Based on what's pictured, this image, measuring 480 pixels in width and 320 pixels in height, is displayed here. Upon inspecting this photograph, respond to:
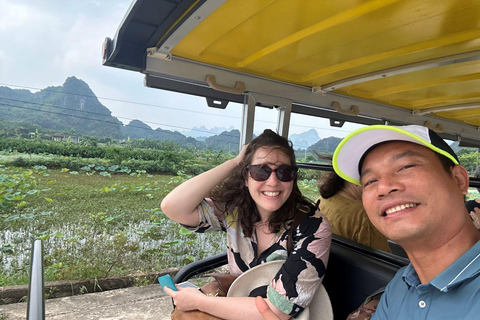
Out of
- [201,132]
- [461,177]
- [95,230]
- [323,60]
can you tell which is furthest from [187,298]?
[95,230]

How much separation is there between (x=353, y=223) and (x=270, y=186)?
0.63 metres

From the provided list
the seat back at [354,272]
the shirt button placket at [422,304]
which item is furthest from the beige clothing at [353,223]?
the shirt button placket at [422,304]

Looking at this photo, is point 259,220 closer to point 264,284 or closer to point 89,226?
point 264,284

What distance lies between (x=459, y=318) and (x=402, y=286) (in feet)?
1.05

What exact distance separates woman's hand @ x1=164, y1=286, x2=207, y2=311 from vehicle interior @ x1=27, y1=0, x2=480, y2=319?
37 cm

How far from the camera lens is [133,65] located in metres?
1.87

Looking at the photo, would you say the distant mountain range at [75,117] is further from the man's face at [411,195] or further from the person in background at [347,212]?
the man's face at [411,195]

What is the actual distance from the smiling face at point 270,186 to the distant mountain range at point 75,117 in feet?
7.56

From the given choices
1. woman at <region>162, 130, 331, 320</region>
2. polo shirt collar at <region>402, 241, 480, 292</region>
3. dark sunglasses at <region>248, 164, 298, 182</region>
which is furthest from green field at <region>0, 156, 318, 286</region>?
polo shirt collar at <region>402, 241, 480, 292</region>

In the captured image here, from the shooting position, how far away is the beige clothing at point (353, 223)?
181 cm

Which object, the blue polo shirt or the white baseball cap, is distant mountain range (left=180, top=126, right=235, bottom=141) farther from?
the blue polo shirt

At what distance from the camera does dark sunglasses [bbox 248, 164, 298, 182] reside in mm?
1637

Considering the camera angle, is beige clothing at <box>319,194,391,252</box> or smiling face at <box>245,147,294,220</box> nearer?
smiling face at <box>245,147,294,220</box>

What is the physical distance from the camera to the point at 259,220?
178 centimetres
